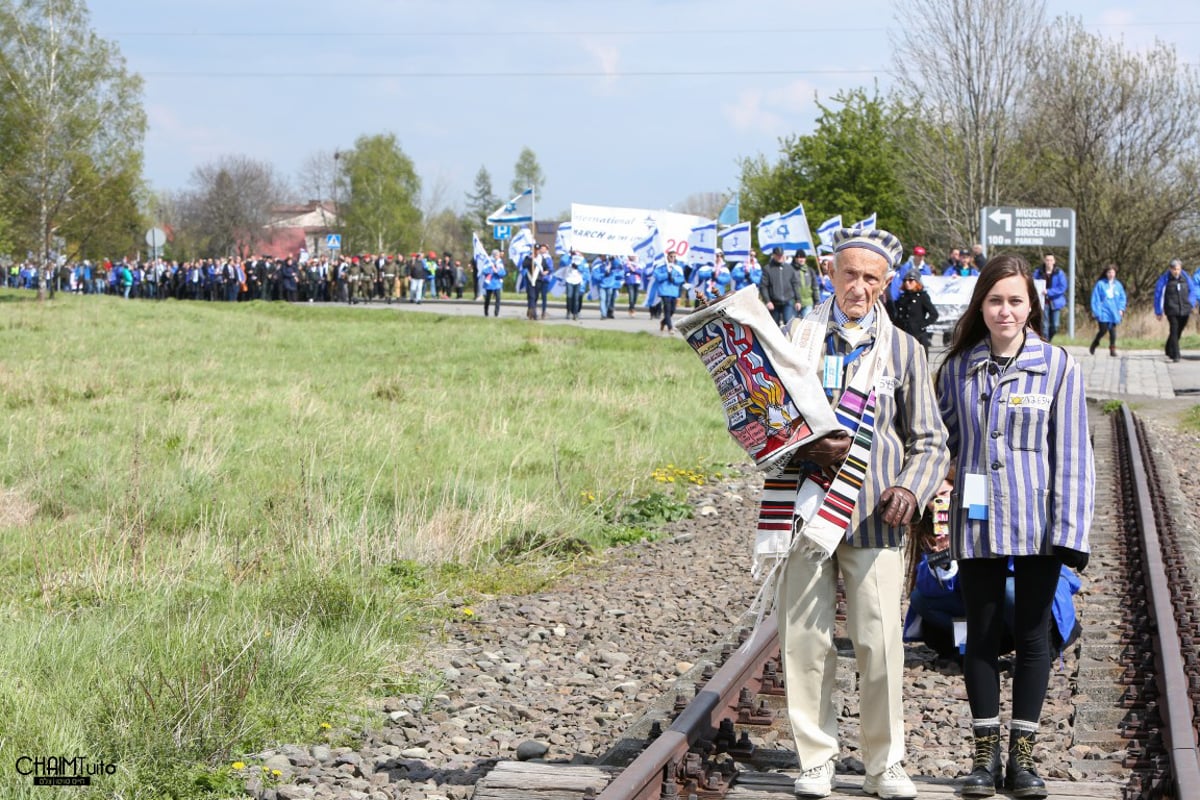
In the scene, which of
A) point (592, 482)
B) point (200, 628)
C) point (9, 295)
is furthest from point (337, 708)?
point (9, 295)

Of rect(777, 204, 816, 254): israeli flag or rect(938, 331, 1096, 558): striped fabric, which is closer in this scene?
rect(938, 331, 1096, 558): striped fabric

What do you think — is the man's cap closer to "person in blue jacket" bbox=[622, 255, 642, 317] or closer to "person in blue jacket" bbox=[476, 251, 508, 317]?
"person in blue jacket" bbox=[476, 251, 508, 317]

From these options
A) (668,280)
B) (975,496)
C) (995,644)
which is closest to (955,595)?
A: (995,644)

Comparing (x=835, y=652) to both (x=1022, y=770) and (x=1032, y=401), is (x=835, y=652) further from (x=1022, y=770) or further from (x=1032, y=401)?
(x=1032, y=401)

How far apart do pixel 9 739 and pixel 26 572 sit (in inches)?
126

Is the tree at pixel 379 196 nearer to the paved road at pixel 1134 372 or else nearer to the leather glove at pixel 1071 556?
the paved road at pixel 1134 372

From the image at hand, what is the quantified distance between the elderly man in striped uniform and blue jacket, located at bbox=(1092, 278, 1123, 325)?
22.4 m

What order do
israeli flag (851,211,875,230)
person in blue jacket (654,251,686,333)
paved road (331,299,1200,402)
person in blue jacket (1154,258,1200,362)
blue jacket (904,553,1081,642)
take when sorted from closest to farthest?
israeli flag (851,211,875,230)
blue jacket (904,553,1081,642)
paved road (331,299,1200,402)
person in blue jacket (1154,258,1200,362)
person in blue jacket (654,251,686,333)

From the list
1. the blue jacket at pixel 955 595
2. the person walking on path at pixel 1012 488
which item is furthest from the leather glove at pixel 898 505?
the blue jacket at pixel 955 595

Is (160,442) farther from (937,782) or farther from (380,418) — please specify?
(937,782)

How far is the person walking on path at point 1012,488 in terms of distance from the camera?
4.52 meters

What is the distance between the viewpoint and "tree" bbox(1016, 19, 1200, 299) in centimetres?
3903

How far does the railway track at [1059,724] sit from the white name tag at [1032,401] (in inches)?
49.6

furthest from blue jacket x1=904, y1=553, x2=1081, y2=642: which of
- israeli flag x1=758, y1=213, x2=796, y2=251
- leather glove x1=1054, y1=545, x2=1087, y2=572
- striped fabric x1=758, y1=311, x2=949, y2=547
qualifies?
israeli flag x1=758, y1=213, x2=796, y2=251
